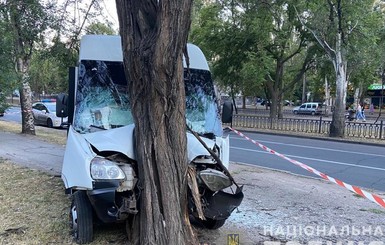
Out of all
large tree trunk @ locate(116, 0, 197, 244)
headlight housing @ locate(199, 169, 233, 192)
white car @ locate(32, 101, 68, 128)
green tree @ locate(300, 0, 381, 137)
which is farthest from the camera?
white car @ locate(32, 101, 68, 128)

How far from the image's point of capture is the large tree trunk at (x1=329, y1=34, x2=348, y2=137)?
1786cm

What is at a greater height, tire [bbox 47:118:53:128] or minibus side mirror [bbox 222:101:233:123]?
minibus side mirror [bbox 222:101:233:123]

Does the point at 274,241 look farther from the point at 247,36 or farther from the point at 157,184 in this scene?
the point at 247,36

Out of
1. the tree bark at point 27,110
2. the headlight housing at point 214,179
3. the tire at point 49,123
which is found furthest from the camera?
the tire at point 49,123

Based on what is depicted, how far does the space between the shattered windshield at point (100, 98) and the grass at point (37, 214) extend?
1.32 m

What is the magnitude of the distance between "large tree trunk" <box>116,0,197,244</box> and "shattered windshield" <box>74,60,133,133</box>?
960mm

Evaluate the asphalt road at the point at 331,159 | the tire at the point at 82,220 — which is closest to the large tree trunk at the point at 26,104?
the asphalt road at the point at 331,159

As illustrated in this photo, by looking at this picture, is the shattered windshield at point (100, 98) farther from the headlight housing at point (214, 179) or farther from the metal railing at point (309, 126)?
the metal railing at point (309, 126)

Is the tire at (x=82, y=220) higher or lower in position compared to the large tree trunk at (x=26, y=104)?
lower

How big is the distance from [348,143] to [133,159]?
15690 millimetres

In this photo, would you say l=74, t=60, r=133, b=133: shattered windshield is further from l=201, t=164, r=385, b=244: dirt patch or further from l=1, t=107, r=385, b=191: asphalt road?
l=1, t=107, r=385, b=191: asphalt road

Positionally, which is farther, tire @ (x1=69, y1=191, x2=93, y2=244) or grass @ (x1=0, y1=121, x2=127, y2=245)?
grass @ (x1=0, y1=121, x2=127, y2=245)

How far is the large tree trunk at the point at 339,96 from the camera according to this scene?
17.9 m

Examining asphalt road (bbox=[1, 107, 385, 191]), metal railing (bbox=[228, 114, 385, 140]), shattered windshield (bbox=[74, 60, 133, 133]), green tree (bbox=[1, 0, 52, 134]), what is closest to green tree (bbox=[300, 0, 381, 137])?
metal railing (bbox=[228, 114, 385, 140])
